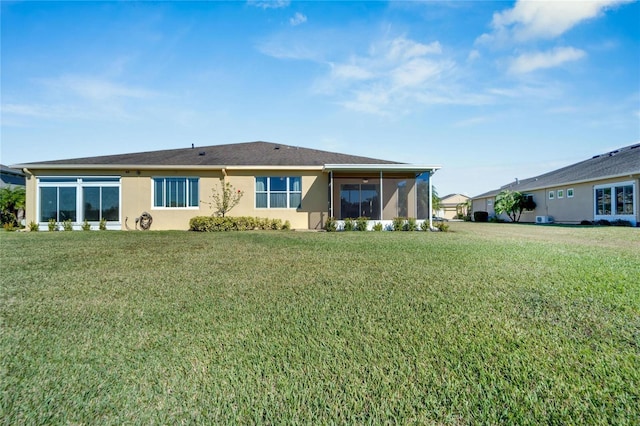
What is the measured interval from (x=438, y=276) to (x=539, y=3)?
1001cm

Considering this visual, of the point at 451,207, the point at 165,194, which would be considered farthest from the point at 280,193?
the point at 451,207

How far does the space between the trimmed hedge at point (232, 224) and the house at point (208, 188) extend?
62 cm

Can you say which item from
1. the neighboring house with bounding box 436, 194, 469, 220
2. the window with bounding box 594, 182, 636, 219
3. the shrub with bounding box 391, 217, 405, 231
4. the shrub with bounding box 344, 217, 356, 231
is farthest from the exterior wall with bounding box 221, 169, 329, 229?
the neighboring house with bounding box 436, 194, 469, 220

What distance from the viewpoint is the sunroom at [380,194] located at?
14.1 metres

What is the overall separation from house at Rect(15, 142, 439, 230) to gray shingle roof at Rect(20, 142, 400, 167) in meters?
0.07

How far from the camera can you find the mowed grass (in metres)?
2.04

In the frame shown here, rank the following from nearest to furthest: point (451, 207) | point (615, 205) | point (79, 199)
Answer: point (79, 199)
point (615, 205)
point (451, 207)

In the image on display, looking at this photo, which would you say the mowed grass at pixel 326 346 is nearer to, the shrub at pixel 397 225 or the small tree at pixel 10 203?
the shrub at pixel 397 225

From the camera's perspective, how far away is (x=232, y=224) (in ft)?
42.7

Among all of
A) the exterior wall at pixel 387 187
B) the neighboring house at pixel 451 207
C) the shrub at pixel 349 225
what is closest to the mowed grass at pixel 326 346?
the shrub at pixel 349 225

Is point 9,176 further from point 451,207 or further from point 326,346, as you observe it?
point 451,207

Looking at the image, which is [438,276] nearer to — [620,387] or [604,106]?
[620,387]

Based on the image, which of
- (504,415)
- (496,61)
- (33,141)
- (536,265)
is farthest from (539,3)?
(33,141)

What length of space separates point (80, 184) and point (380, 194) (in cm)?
1352
